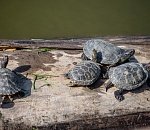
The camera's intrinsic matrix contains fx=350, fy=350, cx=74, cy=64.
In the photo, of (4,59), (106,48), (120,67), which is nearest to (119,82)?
(120,67)

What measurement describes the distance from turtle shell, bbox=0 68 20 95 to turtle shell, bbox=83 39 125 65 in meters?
1.18

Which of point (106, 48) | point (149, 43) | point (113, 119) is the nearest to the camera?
point (113, 119)

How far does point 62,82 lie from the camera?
4.30 m

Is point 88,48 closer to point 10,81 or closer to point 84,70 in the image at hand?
point 84,70

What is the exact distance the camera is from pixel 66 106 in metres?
3.89

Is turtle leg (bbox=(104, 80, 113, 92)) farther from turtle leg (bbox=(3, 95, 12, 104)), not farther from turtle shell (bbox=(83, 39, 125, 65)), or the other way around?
turtle leg (bbox=(3, 95, 12, 104))

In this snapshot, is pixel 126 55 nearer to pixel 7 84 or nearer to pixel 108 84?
pixel 108 84

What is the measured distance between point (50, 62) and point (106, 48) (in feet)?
2.56

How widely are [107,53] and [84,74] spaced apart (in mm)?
651

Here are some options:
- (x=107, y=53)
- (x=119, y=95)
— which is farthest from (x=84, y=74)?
(x=107, y=53)

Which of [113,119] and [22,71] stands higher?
[22,71]

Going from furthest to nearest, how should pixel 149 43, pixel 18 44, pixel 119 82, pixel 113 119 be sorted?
pixel 149 43
pixel 18 44
pixel 119 82
pixel 113 119

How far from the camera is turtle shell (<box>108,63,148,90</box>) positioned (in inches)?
165

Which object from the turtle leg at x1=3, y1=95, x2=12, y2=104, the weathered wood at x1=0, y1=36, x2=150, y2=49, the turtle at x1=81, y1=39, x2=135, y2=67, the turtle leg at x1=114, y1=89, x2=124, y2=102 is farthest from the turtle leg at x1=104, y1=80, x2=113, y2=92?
the turtle leg at x1=3, y1=95, x2=12, y2=104
